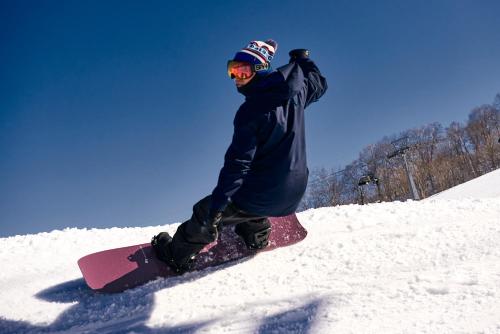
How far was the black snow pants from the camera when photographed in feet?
9.47

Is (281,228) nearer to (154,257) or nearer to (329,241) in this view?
(329,241)

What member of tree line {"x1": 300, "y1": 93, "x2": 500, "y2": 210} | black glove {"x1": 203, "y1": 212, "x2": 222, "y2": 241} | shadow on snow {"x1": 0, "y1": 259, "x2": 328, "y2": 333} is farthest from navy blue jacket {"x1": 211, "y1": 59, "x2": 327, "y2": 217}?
tree line {"x1": 300, "y1": 93, "x2": 500, "y2": 210}

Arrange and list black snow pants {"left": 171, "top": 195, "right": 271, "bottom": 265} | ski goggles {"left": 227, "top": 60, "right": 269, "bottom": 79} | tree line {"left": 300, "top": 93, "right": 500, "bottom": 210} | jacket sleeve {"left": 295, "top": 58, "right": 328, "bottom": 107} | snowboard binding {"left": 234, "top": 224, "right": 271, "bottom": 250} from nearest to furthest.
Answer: ski goggles {"left": 227, "top": 60, "right": 269, "bottom": 79} → jacket sleeve {"left": 295, "top": 58, "right": 328, "bottom": 107} → black snow pants {"left": 171, "top": 195, "right": 271, "bottom": 265} → snowboard binding {"left": 234, "top": 224, "right": 271, "bottom": 250} → tree line {"left": 300, "top": 93, "right": 500, "bottom": 210}

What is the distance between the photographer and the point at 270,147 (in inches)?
101

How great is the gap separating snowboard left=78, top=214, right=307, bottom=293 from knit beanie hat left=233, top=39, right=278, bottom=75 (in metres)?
1.39

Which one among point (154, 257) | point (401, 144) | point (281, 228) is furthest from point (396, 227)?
point (401, 144)

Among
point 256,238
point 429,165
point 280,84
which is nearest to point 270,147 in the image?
point 280,84

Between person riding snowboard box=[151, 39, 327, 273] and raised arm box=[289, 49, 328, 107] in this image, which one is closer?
person riding snowboard box=[151, 39, 327, 273]

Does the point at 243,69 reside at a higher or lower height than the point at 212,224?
higher

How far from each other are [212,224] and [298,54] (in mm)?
1501

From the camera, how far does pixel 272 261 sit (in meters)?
3.06

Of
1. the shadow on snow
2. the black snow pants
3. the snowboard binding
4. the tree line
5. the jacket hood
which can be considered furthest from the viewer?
the tree line

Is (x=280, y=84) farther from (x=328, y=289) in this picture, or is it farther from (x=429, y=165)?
(x=429, y=165)

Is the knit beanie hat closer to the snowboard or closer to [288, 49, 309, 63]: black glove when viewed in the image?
[288, 49, 309, 63]: black glove
